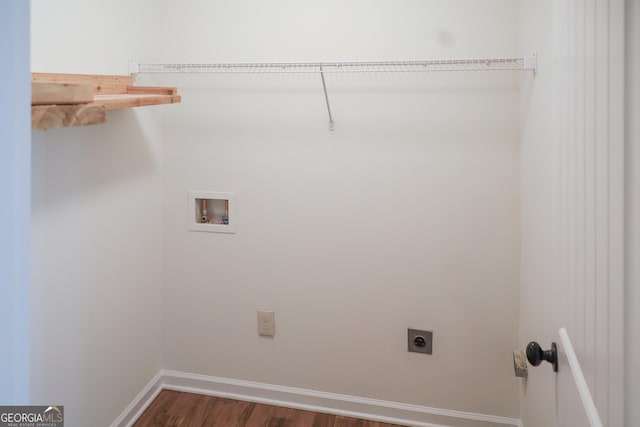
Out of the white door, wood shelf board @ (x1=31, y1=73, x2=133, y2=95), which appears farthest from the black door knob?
wood shelf board @ (x1=31, y1=73, x2=133, y2=95)

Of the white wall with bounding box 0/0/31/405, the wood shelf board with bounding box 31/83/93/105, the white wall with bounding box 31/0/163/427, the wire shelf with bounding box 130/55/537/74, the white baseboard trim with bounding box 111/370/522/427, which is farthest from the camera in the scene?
the white baseboard trim with bounding box 111/370/522/427

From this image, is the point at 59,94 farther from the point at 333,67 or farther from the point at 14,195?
the point at 333,67

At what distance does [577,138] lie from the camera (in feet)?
3.32

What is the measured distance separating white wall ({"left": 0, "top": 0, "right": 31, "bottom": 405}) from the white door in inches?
36.1

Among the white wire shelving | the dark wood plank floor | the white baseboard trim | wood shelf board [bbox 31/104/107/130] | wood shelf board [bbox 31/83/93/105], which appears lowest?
the dark wood plank floor

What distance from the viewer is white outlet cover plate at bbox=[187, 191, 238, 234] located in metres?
2.19

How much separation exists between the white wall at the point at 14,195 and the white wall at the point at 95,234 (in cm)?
107

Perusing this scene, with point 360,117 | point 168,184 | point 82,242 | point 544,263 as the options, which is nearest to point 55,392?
point 82,242

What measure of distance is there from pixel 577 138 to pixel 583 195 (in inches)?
5.1

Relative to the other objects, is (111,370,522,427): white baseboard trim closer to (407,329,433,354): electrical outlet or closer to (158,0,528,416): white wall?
(158,0,528,416): white wall

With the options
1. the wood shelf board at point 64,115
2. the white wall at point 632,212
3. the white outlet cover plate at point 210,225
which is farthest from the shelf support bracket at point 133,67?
the white wall at point 632,212

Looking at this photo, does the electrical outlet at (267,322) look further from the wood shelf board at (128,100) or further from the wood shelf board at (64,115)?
the wood shelf board at (64,115)

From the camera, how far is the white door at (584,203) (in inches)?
33.9

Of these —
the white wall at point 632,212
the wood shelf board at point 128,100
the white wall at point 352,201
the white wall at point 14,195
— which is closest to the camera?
the white wall at point 14,195
